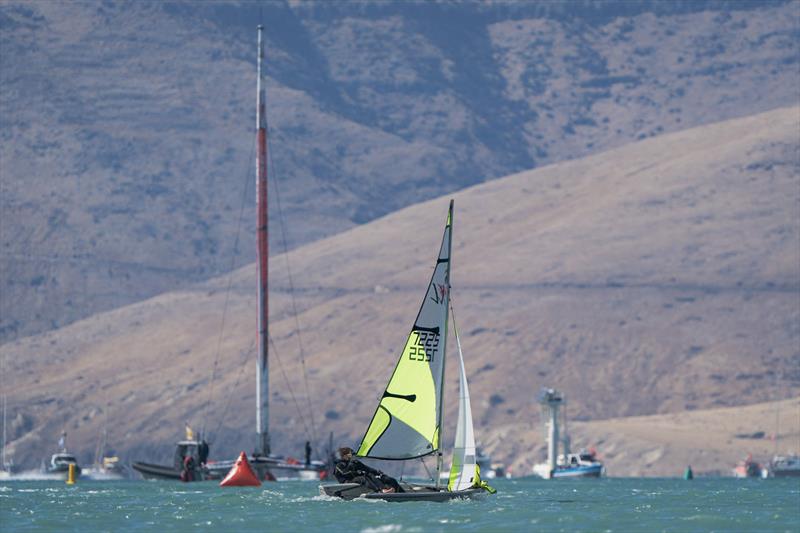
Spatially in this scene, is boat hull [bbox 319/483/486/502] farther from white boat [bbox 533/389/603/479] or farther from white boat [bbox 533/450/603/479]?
white boat [bbox 533/389/603/479]

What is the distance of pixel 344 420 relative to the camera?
160750 mm

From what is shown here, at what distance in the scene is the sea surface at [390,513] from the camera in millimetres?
53031

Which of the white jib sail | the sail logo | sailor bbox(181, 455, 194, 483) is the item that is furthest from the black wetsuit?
sailor bbox(181, 455, 194, 483)

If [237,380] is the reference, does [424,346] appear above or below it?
below

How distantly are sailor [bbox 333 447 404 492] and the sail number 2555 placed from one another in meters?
3.30

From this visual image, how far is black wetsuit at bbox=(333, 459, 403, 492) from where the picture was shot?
5766cm

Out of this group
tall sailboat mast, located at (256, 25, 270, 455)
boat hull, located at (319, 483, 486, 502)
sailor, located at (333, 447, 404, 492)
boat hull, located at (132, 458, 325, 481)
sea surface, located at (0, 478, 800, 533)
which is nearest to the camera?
sea surface, located at (0, 478, 800, 533)

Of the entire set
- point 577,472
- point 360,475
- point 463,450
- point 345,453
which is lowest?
point 360,475

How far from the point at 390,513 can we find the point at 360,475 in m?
2.07

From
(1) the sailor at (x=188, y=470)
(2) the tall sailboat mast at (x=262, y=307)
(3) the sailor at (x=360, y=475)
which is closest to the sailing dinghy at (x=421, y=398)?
(3) the sailor at (x=360, y=475)

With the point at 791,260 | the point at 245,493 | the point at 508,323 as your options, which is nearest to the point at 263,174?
the point at 245,493

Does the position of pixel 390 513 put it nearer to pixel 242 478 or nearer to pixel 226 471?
pixel 242 478

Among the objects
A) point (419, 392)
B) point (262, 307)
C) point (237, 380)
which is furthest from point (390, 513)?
point (237, 380)

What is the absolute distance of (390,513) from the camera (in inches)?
2223
